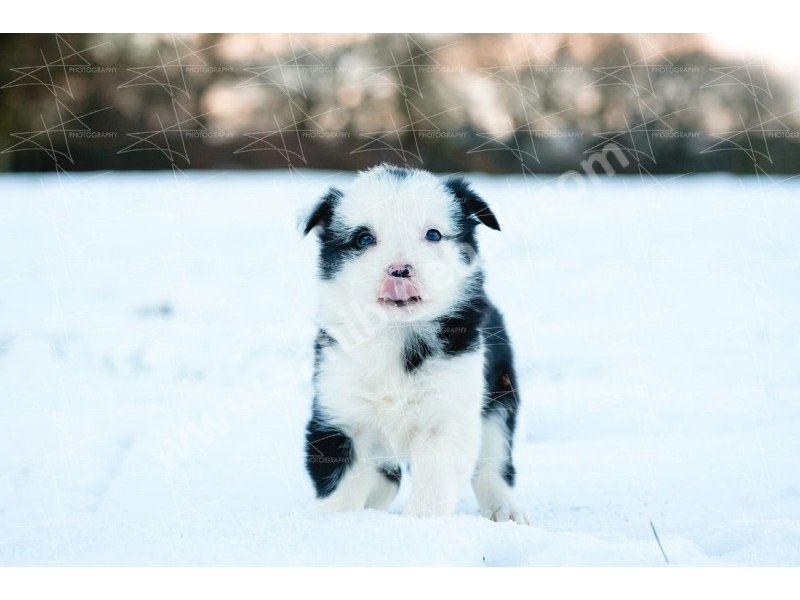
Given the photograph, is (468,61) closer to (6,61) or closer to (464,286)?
(464,286)

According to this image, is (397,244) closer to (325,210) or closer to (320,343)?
(325,210)

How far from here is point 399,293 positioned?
271cm

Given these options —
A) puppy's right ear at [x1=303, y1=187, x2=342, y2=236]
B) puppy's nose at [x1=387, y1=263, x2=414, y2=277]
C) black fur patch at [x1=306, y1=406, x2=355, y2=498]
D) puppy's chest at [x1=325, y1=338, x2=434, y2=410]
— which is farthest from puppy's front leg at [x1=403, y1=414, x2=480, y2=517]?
puppy's right ear at [x1=303, y1=187, x2=342, y2=236]

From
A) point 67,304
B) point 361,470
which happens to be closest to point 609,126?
point 361,470

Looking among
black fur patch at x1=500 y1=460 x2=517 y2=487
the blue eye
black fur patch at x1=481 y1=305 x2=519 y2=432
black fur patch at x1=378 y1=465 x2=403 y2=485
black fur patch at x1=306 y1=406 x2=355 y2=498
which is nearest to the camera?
the blue eye

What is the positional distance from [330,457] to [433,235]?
0.80 metres

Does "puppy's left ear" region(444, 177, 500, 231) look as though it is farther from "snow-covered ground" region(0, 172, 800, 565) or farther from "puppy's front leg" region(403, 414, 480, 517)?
"puppy's front leg" region(403, 414, 480, 517)

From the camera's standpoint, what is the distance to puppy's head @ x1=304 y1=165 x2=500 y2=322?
2.73 meters

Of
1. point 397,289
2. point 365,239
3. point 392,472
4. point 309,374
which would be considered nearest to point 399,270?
point 397,289

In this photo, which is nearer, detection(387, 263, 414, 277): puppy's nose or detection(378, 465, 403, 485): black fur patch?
detection(387, 263, 414, 277): puppy's nose

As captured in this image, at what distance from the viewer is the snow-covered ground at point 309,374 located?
9.21ft

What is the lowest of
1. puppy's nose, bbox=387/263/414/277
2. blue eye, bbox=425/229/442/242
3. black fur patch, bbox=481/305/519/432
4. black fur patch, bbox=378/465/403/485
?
black fur patch, bbox=378/465/403/485

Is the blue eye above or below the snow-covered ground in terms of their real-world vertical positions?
above

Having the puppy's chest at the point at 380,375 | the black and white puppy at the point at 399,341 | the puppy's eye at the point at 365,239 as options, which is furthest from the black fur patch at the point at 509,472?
the puppy's eye at the point at 365,239
